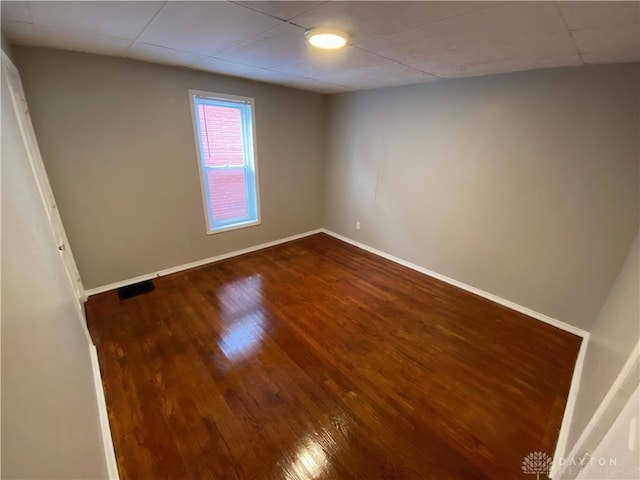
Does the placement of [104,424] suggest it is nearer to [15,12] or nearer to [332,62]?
[15,12]

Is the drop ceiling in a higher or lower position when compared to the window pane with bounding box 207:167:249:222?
higher

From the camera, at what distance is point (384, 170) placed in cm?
363

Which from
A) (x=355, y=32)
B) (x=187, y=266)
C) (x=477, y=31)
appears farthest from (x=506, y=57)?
(x=187, y=266)

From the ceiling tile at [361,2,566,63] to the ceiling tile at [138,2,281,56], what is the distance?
0.78 meters

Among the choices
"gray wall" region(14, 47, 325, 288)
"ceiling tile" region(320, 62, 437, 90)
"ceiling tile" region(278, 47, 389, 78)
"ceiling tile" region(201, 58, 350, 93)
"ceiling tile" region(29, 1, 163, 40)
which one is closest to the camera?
"ceiling tile" region(29, 1, 163, 40)

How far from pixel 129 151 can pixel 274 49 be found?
1783mm

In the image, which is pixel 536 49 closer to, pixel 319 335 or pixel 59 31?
pixel 319 335

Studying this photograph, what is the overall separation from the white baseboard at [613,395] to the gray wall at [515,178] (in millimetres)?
1651

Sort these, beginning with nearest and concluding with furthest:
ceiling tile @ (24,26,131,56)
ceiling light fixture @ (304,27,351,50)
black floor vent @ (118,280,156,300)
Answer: ceiling light fixture @ (304,27,351,50)
ceiling tile @ (24,26,131,56)
black floor vent @ (118,280,156,300)

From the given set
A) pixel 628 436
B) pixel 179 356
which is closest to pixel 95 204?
pixel 179 356

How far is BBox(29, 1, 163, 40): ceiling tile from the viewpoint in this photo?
139 centimetres

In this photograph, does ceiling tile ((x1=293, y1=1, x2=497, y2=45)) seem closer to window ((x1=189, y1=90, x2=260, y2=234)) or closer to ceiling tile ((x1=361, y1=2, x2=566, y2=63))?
ceiling tile ((x1=361, y1=2, x2=566, y2=63))

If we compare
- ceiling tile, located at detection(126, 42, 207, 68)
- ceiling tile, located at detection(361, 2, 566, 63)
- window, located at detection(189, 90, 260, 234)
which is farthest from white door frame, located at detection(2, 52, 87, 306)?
ceiling tile, located at detection(361, 2, 566, 63)

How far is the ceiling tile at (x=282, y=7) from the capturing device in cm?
132
